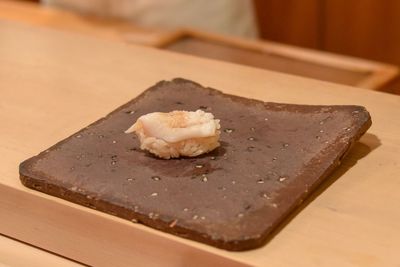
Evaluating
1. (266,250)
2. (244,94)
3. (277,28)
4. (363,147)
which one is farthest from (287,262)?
(277,28)

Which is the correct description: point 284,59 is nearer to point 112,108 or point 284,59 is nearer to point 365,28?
point 112,108

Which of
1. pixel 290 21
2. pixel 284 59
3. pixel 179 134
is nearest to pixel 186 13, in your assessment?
pixel 284 59

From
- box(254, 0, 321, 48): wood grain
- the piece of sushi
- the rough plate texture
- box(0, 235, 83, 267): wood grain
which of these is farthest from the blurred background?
box(0, 235, 83, 267): wood grain

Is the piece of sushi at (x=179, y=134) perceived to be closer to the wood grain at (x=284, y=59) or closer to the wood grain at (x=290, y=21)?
the wood grain at (x=284, y=59)

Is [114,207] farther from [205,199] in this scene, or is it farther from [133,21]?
[133,21]

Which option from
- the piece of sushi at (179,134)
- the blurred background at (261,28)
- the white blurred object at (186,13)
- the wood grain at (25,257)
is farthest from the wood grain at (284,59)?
the wood grain at (25,257)
